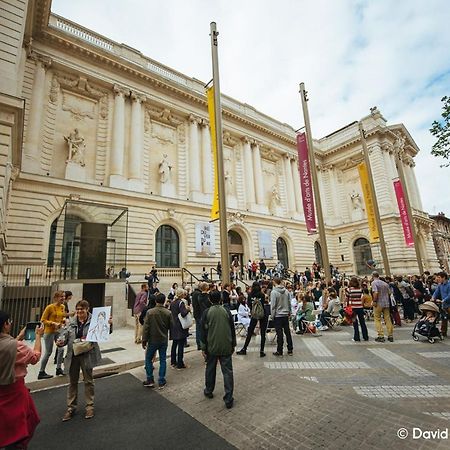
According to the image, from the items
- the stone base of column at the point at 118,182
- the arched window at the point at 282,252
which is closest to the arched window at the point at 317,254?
the arched window at the point at 282,252

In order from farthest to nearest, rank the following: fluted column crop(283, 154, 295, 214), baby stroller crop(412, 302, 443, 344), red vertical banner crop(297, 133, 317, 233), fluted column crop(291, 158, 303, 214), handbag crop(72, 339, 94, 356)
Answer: fluted column crop(291, 158, 303, 214), fluted column crop(283, 154, 295, 214), red vertical banner crop(297, 133, 317, 233), baby stroller crop(412, 302, 443, 344), handbag crop(72, 339, 94, 356)

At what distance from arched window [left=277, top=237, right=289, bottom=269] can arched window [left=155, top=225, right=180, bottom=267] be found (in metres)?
11.3

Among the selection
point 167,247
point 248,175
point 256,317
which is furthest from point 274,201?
point 256,317

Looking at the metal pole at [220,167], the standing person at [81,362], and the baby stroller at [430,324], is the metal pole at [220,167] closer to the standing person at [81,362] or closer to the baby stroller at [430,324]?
the standing person at [81,362]

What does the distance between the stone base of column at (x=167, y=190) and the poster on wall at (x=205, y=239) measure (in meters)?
3.29

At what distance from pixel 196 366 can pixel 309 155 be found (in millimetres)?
11758

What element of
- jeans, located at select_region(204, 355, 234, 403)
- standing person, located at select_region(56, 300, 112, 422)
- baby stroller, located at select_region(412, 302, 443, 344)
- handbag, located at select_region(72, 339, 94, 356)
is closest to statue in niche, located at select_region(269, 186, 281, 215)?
baby stroller, located at select_region(412, 302, 443, 344)

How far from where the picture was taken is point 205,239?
2189cm

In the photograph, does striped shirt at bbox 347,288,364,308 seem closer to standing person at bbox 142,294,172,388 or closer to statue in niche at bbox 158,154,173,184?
standing person at bbox 142,294,172,388

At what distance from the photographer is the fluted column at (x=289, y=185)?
31.0 metres

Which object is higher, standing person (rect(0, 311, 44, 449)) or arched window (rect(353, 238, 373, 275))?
arched window (rect(353, 238, 373, 275))

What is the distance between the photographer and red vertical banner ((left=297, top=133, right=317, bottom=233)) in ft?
48.8

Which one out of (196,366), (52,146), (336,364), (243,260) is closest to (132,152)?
→ (52,146)

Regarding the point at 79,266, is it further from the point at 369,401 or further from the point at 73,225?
the point at 369,401
